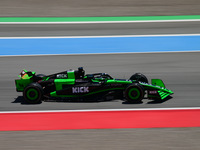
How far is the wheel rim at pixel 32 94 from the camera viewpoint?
9641mm

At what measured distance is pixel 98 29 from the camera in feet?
60.4

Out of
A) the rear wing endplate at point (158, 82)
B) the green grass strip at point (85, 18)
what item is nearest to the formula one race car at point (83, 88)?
the rear wing endplate at point (158, 82)

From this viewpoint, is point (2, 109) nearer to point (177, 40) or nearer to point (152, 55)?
point (152, 55)

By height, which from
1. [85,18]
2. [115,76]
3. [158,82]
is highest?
[85,18]

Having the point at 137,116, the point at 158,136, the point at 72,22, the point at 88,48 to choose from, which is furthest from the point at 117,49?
the point at 158,136

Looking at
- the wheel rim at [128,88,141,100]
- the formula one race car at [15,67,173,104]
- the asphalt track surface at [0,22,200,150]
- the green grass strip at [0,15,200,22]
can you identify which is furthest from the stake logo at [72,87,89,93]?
the green grass strip at [0,15,200,22]

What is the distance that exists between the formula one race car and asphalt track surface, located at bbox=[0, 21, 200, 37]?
26.1 ft

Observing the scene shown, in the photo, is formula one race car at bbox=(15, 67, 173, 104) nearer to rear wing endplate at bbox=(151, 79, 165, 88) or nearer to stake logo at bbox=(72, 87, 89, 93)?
stake logo at bbox=(72, 87, 89, 93)

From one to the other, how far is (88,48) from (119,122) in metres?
7.59

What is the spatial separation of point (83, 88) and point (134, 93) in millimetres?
1293

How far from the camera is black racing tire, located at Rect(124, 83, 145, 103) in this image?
941 centimetres

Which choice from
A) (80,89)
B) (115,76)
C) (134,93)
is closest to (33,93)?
(80,89)

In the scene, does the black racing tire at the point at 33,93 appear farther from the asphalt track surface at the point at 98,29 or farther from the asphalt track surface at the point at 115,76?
the asphalt track surface at the point at 98,29

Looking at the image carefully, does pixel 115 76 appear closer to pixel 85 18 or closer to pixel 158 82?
pixel 158 82
